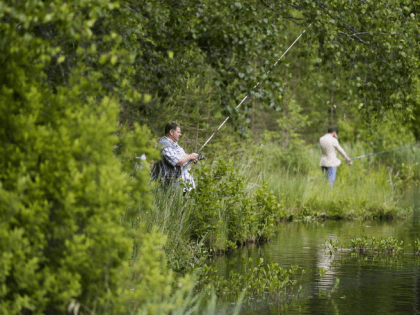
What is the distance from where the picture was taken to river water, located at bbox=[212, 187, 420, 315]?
23.6 feet

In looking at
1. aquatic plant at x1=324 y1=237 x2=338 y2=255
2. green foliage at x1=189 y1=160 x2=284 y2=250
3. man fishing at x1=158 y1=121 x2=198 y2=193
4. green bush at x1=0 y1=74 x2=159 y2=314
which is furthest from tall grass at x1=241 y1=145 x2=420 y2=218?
green bush at x1=0 y1=74 x2=159 y2=314

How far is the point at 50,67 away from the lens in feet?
18.3

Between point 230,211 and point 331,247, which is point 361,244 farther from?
point 230,211

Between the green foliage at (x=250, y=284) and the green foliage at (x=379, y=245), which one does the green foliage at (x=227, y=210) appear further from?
the green foliage at (x=250, y=284)

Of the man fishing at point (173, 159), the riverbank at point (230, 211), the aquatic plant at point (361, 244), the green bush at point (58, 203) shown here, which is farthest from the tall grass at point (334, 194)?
the green bush at point (58, 203)

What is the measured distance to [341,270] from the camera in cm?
930

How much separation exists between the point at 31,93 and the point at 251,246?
22.9 feet

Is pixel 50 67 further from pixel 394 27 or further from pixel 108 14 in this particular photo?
pixel 394 27

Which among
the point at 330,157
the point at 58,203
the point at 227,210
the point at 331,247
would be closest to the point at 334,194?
the point at 330,157

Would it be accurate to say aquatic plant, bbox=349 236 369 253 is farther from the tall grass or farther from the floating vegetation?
the tall grass

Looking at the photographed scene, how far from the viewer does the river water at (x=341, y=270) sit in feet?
23.6

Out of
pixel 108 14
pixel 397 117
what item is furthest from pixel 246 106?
pixel 397 117

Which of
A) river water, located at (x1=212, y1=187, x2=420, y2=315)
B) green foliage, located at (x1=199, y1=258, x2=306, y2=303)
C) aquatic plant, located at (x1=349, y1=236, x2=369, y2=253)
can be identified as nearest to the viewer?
river water, located at (x1=212, y1=187, x2=420, y2=315)

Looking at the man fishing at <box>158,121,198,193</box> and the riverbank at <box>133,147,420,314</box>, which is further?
the man fishing at <box>158,121,198,193</box>
